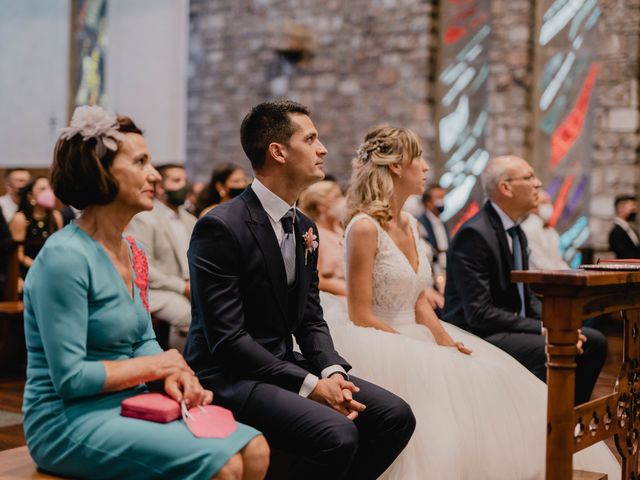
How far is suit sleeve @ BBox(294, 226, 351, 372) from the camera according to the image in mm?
2998

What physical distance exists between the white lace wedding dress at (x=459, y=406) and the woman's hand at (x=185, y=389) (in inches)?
46.2

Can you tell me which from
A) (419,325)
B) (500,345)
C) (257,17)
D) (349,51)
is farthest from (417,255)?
(257,17)

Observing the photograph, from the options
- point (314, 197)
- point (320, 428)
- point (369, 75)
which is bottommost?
point (320, 428)

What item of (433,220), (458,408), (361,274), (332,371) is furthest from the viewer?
(433,220)

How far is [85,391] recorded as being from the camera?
2.23 metres

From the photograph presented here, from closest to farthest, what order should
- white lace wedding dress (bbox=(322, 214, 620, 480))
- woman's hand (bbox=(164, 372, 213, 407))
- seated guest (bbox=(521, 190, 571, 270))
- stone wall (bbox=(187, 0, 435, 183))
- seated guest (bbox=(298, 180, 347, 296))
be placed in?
woman's hand (bbox=(164, 372, 213, 407)) < white lace wedding dress (bbox=(322, 214, 620, 480)) < seated guest (bbox=(298, 180, 347, 296)) < seated guest (bbox=(521, 190, 571, 270)) < stone wall (bbox=(187, 0, 435, 183))

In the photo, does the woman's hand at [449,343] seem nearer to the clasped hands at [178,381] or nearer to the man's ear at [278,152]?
the man's ear at [278,152]

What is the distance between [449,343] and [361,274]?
507 millimetres

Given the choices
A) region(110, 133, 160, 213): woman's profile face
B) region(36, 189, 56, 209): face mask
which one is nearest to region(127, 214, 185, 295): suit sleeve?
region(36, 189, 56, 209): face mask

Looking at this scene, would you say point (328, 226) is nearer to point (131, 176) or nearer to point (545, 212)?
point (131, 176)

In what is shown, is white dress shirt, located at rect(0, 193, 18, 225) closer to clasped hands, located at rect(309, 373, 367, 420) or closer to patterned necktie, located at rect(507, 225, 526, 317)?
patterned necktie, located at rect(507, 225, 526, 317)

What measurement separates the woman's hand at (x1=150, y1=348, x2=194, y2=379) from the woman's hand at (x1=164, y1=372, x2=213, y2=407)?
0.5 inches

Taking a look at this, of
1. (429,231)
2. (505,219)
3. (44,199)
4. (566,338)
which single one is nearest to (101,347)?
(566,338)

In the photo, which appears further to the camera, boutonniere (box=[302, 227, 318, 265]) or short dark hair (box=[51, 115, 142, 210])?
boutonniere (box=[302, 227, 318, 265])
